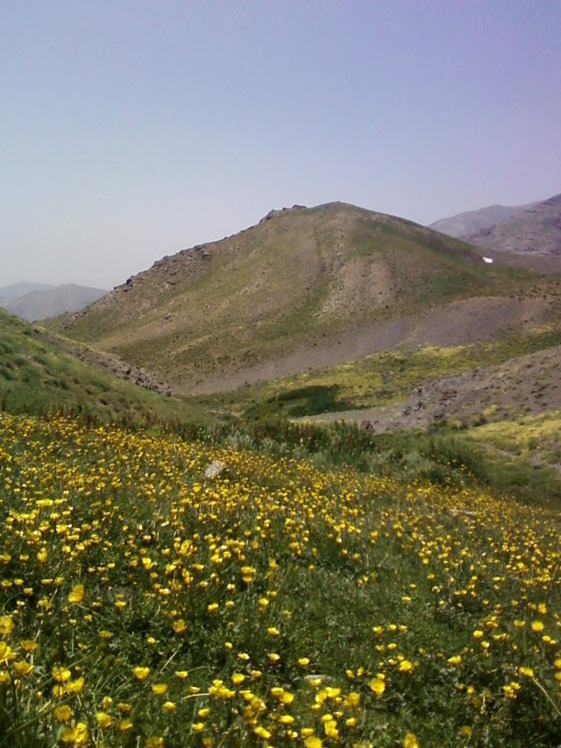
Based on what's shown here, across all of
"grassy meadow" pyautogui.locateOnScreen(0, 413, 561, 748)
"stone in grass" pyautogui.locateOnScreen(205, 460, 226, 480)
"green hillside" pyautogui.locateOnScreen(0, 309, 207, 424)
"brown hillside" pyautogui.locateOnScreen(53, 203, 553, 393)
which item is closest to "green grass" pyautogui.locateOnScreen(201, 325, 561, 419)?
"brown hillside" pyautogui.locateOnScreen(53, 203, 553, 393)

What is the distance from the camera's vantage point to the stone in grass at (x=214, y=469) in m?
7.17

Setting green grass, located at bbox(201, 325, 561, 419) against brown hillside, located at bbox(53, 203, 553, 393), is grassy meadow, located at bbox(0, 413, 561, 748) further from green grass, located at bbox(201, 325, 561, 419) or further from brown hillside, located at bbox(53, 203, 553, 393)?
brown hillside, located at bbox(53, 203, 553, 393)

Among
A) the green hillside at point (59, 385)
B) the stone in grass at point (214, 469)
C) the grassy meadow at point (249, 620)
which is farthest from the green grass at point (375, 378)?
the grassy meadow at point (249, 620)

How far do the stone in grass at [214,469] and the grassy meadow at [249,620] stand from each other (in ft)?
1.63

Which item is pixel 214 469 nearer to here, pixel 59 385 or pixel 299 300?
pixel 59 385

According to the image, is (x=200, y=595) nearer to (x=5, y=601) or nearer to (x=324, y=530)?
(x=5, y=601)

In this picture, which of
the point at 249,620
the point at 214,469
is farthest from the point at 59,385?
the point at 249,620

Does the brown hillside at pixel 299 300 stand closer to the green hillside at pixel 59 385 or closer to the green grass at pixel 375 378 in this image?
the green grass at pixel 375 378

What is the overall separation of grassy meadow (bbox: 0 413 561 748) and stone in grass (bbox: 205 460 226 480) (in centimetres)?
50

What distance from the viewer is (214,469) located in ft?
24.7

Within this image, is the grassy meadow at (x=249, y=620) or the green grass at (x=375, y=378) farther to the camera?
the green grass at (x=375, y=378)

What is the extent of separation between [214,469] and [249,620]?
13.4ft

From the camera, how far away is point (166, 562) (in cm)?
393

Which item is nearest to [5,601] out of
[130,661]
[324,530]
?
[130,661]
